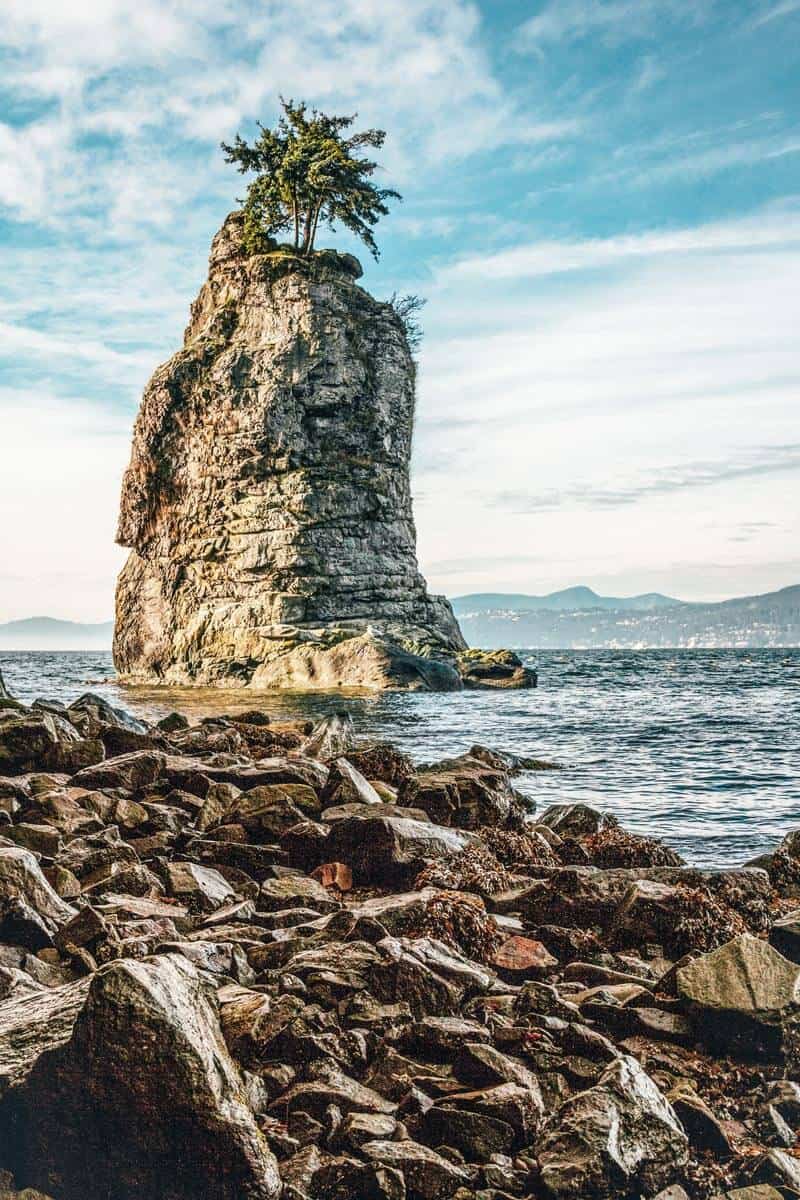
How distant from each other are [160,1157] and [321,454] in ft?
162

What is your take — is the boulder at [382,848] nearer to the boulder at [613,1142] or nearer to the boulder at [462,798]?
the boulder at [462,798]

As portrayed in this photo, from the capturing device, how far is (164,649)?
2176 inches

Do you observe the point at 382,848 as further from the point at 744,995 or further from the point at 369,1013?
the point at 744,995

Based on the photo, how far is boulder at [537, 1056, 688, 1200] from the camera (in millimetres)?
3729

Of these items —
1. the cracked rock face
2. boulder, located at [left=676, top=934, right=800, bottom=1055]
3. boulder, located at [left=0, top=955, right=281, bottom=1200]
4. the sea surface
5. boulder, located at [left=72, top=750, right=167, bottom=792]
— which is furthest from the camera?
the cracked rock face

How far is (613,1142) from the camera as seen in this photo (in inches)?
151

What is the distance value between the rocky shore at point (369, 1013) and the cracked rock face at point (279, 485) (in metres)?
36.8

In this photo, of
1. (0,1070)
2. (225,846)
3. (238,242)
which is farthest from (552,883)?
(238,242)

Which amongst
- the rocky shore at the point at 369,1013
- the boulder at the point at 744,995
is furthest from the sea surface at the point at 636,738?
the boulder at the point at 744,995

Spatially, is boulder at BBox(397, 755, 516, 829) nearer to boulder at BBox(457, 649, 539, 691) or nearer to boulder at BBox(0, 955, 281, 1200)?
boulder at BBox(0, 955, 281, 1200)

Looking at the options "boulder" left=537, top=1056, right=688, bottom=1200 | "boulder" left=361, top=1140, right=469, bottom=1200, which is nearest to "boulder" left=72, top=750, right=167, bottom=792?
"boulder" left=361, top=1140, right=469, bottom=1200

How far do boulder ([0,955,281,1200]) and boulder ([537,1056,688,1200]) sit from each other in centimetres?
115

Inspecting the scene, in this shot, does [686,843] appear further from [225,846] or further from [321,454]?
[321,454]

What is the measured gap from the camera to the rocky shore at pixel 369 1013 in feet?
11.7
